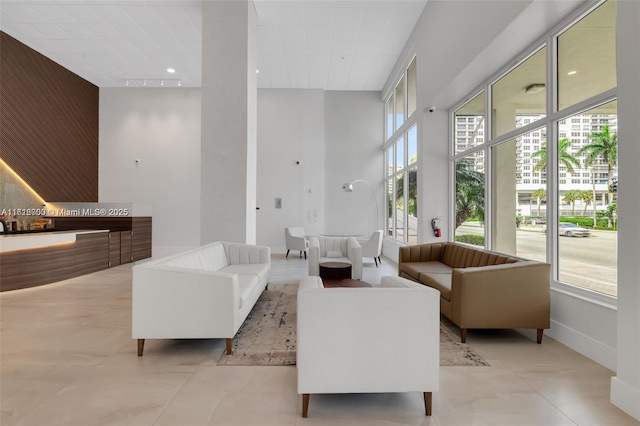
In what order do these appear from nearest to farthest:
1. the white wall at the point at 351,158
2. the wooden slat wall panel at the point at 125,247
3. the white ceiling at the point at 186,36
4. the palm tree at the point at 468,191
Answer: the palm tree at the point at 468,191
the white ceiling at the point at 186,36
the wooden slat wall panel at the point at 125,247
the white wall at the point at 351,158

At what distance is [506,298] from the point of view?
3.33 meters

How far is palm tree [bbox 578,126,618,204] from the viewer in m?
3.10

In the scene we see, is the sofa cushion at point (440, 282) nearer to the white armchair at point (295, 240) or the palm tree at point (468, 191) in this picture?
the palm tree at point (468, 191)

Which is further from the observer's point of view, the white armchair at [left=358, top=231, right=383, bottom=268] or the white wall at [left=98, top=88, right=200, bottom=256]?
the white wall at [left=98, top=88, right=200, bottom=256]

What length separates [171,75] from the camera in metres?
8.84

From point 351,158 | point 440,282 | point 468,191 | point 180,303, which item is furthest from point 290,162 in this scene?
point 180,303

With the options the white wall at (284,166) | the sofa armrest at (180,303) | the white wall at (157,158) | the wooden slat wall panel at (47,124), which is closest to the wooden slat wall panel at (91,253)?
the wooden slat wall panel at (47,124)

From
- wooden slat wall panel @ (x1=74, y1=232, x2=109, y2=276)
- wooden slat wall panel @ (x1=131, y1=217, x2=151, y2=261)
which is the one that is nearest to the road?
wooden slat wall panel @ (x1=74, y1=232, x2=109, y2=276)

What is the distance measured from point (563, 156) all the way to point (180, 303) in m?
4.12

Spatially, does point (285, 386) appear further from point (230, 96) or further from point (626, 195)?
point (230, 96)

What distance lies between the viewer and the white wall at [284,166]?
33.0 ft

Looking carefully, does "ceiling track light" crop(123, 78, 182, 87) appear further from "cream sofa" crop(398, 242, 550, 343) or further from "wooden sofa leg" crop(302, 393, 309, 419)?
"wooden sofa leg" crop(302, 393, 309, 419)

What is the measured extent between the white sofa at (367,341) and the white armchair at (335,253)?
10.2 ft

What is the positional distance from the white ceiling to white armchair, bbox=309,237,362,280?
412cm
